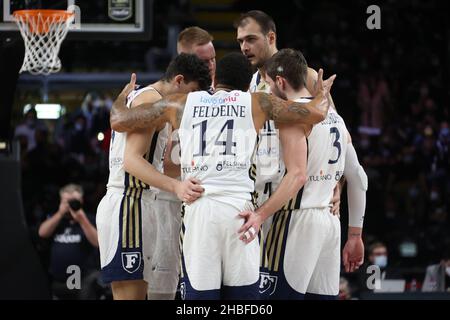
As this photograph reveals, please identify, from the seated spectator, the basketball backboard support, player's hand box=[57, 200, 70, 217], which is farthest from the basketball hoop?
the seated spectator

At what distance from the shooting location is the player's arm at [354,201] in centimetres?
799

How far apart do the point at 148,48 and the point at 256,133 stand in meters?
11.4


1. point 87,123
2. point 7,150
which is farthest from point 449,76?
point 7,150

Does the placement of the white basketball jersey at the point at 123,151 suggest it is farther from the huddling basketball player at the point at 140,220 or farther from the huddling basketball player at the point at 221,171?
the huddling basketball player at the point at 221,171

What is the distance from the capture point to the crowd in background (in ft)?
48.2

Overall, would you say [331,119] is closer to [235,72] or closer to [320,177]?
[320,177]

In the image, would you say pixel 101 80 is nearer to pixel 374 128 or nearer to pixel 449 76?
pixel 374 128

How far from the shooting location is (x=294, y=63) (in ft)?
24.6

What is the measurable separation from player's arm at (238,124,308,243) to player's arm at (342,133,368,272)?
798 millimetres

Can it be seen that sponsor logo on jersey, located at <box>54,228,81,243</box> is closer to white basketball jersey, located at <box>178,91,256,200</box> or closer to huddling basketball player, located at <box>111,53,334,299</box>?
huddling basketball player, located at <box>111,53,334,299</box>

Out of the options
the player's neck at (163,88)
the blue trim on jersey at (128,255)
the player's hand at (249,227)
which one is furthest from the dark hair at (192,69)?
the player's hand at (249,227)

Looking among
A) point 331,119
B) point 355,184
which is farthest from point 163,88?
point 355,184

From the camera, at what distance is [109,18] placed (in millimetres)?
10164

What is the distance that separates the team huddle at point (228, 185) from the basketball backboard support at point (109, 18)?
5.87ft
